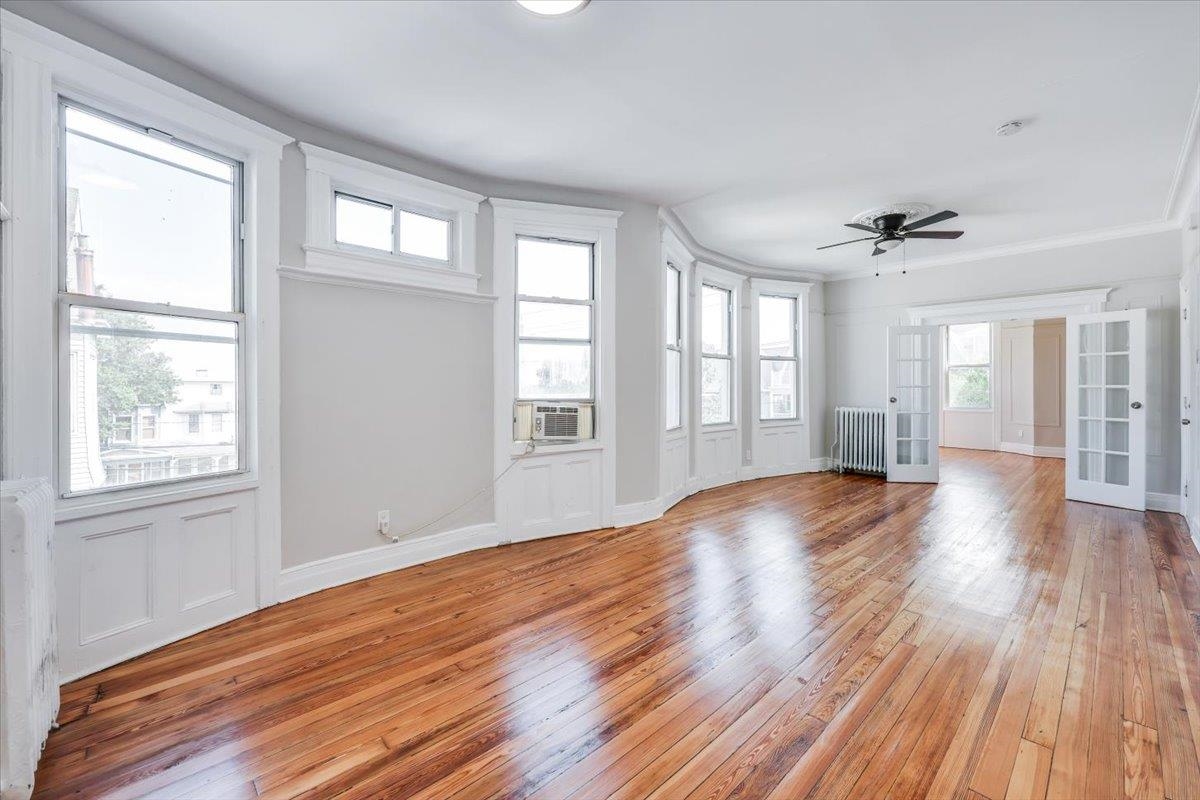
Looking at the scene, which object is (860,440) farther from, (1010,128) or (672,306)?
(1010,128)

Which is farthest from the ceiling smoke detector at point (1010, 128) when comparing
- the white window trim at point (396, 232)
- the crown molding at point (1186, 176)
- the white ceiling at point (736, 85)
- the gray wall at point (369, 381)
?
the white window trim at point (396, 232)

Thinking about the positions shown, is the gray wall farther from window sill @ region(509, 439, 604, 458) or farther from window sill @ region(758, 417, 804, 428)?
window sill @ region(758, 417, 804, 428)

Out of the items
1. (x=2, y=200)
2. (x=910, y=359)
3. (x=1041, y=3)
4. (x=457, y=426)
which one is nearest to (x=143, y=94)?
(x=2, y=200)

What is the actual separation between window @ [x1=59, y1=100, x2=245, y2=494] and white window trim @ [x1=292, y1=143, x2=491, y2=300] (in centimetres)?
37

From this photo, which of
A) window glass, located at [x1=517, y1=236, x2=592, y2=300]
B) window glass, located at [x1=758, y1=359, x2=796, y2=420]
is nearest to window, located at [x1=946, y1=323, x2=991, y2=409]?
window glass, located at [x1=758, y1=359, x2=796, y2=420]

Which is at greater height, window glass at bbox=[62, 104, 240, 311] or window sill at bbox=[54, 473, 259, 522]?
window glass at bbox=[62, 104, 240, 311]

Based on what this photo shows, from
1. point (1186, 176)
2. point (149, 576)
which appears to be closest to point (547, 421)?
point (149, 576)

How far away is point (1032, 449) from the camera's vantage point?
8375 millimetres

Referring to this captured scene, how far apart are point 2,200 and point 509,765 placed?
272 centimetres

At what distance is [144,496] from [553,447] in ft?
7.79

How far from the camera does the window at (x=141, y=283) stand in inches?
86.0

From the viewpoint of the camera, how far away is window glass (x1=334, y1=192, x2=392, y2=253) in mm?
3178

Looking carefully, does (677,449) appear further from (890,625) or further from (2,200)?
(2,200)

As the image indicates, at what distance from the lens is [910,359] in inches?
251
